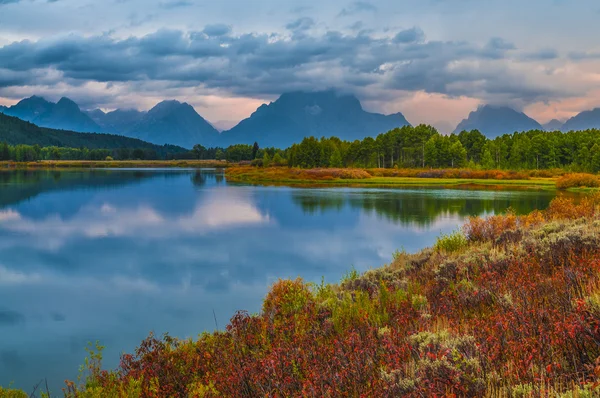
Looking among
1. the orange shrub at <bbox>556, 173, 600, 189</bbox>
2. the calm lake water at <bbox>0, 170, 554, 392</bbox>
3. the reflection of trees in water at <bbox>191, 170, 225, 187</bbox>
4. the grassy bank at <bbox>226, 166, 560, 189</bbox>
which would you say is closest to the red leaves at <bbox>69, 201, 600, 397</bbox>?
the calm lake water at <bbox>0, 170, 554, 392</bbox>

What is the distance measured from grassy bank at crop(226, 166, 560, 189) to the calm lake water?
36658 millimetres

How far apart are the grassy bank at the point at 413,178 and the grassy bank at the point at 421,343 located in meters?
76.2

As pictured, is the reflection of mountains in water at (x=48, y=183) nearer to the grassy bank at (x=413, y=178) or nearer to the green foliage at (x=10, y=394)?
the grassy bank at (x=413, y=178)

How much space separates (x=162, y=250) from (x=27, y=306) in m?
12.2

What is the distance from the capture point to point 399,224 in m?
40.0

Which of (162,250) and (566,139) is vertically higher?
(566,139)

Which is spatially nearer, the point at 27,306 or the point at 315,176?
the point at 27,306

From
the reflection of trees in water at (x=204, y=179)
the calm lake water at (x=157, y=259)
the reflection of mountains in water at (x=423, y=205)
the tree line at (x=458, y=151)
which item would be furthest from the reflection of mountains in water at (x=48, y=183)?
the tree line at (x=458, y=151)

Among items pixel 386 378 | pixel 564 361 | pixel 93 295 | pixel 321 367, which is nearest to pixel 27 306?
pixel 93 295

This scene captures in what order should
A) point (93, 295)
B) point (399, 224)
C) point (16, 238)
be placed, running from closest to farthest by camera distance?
1. point (93, 295)
2. point (16, 238)
3. point (399, 224)

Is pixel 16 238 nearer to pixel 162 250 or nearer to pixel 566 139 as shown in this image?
pixel 162 250

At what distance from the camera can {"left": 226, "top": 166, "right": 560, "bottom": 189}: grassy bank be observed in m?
93.6

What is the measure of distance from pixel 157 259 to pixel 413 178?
92616 millimetres

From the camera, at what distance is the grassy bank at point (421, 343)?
6.08 m
